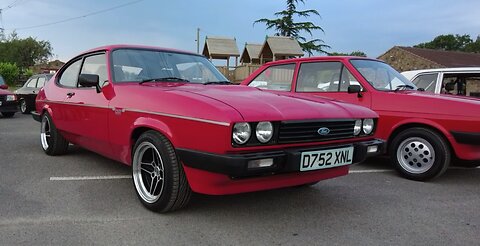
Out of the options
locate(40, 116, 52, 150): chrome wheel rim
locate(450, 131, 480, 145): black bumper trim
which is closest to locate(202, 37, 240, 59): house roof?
locate(40, 116, 52, 150): chrome wheel rim

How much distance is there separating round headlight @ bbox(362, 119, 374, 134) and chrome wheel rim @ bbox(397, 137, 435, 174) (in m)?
1.49

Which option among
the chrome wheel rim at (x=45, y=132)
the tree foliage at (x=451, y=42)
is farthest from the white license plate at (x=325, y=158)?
the tree foliage at (x=451, y=42)

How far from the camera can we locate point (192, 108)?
2.89 m

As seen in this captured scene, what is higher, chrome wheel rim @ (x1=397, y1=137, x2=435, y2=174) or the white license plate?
the white license plate

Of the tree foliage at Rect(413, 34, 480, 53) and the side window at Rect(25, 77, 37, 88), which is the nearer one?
the side window at Rect(25, 77, 37, 88)

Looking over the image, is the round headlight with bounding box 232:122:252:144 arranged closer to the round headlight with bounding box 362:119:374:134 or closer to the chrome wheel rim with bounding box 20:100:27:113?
the round headlight with bounding box 362:119:374:134

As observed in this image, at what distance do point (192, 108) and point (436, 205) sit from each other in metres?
2.52

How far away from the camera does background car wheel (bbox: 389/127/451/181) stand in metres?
4.53

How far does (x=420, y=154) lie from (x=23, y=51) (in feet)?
220

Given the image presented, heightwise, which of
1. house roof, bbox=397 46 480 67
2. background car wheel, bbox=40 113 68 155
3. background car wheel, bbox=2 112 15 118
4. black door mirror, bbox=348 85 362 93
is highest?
house roof, bbox=397 46 480 67

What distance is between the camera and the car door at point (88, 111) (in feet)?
13.3

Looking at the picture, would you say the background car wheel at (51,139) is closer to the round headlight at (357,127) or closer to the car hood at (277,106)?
the car hood at (277,106)

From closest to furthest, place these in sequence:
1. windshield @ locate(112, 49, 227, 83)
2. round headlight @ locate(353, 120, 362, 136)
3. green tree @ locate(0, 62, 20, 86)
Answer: round headlight @ locate(353, 120, 362, 136) < windshield @ locate(112, 49, 227, 83) < green tree @ locate(0, 62, 20, 86)

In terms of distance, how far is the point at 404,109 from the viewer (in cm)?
483
